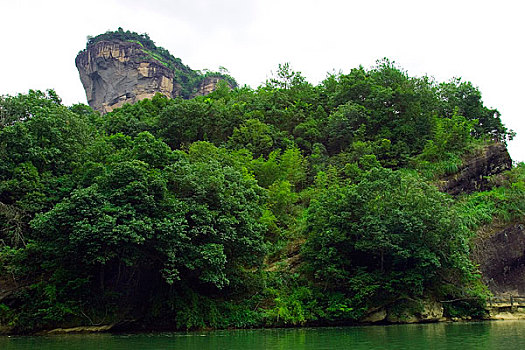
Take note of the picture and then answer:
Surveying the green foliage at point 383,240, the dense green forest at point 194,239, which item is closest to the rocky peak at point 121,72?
the dense green forest at point 194,239

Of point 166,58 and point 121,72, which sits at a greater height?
point 166,58

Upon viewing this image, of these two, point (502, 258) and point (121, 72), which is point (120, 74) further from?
point (502, 258)

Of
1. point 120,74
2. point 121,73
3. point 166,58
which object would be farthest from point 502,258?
point 166,58

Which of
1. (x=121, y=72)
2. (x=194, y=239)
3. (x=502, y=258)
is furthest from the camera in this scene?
(x=121, y=72)

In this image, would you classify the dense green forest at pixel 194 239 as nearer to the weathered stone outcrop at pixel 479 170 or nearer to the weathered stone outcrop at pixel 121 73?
the weathered stone outcrop at pixel 479 170

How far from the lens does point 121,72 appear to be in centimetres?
6988

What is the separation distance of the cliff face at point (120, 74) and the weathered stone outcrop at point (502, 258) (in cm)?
5593

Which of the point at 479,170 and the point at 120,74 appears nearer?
the point at 479,170

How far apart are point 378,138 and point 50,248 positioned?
24.4m

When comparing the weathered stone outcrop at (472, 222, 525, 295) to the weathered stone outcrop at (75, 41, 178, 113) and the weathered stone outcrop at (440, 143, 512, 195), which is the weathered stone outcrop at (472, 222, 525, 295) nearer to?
the weathered stone outcrop at (440, 143, 512, 195)

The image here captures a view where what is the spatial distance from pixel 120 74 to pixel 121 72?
0.36 m

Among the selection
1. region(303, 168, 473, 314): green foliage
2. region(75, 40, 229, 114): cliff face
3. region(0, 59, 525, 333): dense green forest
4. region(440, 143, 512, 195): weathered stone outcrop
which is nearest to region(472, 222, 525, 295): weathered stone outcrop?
region(0, 59, 525, 333): dense green forest

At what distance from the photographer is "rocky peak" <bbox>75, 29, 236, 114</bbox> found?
228ft

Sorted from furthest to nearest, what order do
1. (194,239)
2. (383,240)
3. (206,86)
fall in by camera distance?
(206,86) → (383,240) → (194,239)
